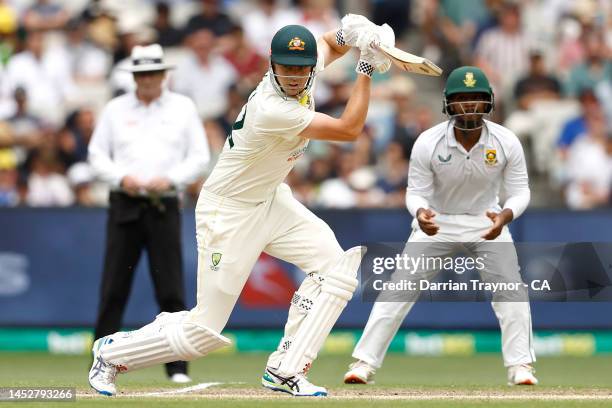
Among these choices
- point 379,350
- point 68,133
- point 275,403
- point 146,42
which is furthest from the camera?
point 146,42

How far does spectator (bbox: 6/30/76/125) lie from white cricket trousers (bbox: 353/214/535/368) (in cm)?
677

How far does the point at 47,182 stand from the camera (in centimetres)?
1326

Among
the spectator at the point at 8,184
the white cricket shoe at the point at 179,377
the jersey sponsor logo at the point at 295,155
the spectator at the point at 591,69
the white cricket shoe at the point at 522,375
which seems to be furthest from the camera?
the spectator at the point at 591,69

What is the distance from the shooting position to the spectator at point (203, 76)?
48.5 feet

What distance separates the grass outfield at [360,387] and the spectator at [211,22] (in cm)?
457

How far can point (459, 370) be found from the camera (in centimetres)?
1097

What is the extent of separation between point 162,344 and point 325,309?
907 mm

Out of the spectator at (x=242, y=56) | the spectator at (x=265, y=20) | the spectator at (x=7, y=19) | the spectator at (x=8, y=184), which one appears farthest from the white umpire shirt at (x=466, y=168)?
the spectator at (x=7, y=19)

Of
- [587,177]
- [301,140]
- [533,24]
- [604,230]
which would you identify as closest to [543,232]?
[604,230]

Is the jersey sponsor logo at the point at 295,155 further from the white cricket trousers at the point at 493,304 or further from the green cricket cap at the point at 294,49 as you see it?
the white cricket trousers at the point at 493,304

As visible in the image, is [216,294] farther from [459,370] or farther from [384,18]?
[384,18]

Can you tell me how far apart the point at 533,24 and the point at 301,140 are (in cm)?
881

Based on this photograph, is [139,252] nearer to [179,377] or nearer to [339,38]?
[179,377]

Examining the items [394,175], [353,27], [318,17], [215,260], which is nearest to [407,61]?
[353,27]
